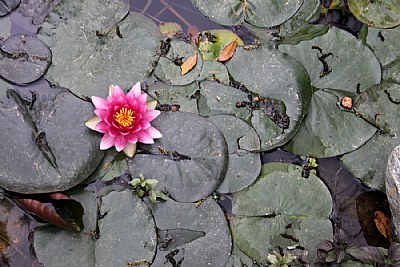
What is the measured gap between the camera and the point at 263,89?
11.0 ft

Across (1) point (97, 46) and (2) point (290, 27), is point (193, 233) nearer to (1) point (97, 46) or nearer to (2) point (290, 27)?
(1) point (97, 46)

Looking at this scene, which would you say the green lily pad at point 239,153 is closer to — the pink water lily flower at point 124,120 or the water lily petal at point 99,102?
the pink water lily flower at point 124,120

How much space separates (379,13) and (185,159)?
1.80 meters

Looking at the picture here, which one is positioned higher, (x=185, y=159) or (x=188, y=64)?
(x=188, y=64)

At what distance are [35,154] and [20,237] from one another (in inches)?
22.3

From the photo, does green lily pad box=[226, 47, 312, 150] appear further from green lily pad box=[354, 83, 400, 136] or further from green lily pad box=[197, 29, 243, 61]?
green lily pad box=[354, 83, 400, 136]

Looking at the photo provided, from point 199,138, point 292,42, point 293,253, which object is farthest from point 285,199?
point 292,42

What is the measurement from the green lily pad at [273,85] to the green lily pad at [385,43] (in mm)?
611

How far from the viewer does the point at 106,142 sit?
3.12 meters

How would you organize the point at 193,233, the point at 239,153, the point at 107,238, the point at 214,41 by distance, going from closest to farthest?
the point at 107,238 < the point at 193,233 < the point at 239,153 < the point at 214,41

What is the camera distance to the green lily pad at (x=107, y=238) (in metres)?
3.02

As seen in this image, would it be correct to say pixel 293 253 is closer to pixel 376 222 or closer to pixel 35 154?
pixel 376 222

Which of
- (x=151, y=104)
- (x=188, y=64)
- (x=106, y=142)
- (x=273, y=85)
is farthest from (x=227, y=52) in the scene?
(x=106, y=142)

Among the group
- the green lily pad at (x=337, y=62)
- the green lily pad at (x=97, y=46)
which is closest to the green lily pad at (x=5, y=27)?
the green lily pad at (x=97, y=46)
